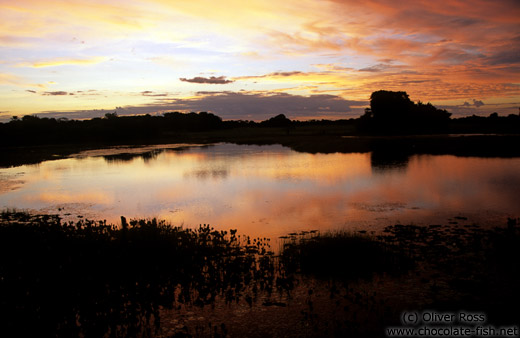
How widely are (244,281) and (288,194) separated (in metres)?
18.2

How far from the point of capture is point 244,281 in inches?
538

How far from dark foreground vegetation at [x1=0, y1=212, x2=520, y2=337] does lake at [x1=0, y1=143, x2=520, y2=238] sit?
3.90m

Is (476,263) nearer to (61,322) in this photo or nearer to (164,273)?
(164,273)

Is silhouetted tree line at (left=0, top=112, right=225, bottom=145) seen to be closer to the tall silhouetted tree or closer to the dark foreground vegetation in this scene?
the tall silhouetted tree

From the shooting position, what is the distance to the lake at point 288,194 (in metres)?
22.9

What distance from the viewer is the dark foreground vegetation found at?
10828mm

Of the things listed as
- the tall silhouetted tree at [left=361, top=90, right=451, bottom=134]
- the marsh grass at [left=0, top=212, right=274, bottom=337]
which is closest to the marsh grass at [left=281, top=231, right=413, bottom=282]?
the marsh grass at [left=0, top=212, right=274, bottom=337]

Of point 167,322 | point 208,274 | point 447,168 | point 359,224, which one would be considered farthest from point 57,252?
point 447,168

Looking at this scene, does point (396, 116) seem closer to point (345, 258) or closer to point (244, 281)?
point (345, 258)

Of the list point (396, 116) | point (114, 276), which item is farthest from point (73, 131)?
point (114, 276)

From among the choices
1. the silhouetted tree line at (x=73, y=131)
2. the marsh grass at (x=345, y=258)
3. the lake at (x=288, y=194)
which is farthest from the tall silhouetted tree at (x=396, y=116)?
the marsh grass at (x=345, y=258)

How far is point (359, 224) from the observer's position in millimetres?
21359

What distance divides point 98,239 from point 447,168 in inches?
1544

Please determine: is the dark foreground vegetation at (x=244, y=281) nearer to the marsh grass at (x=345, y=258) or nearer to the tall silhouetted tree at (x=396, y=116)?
the marsh grass at (x=345, y=258)
